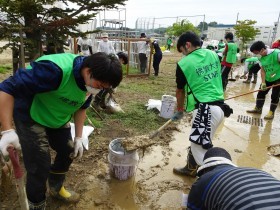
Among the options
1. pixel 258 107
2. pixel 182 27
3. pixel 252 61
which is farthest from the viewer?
pixel 182 27

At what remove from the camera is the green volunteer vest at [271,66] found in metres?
5.60

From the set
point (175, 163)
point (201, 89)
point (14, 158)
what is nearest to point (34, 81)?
point (14, 158)

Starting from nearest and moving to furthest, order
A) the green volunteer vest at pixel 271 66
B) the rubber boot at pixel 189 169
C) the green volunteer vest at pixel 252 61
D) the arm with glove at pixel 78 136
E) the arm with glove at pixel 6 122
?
the arm with glove at pixel 6 122 < the arm with glove at pixel 78 136 < the rubber boot at pixel 189 169 < the green volunteer vest at pixel 271 66 < the green volunteer vest at pixel 252 61

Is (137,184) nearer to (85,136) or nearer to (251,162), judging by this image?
(85,136)

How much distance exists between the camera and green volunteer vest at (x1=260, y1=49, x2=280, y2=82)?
560cm

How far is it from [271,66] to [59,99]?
5.15 metres

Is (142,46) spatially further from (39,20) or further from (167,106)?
(39,20)

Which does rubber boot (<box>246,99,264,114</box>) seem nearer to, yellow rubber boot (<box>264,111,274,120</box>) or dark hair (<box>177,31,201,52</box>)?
yellow rubber boot (<box>264,111,274,120</box>)

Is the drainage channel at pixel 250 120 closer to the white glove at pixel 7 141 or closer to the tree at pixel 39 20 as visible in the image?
the tree at pixel 39 20

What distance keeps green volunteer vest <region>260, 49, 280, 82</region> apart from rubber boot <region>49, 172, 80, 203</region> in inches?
196

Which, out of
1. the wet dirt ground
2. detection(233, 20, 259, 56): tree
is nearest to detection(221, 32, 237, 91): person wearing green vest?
the wet dirt ground

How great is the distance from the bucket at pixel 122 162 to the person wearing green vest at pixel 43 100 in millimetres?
834

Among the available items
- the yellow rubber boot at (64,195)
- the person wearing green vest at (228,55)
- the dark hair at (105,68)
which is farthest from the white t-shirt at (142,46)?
the dark hair at (105,68)

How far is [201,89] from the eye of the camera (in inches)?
114
